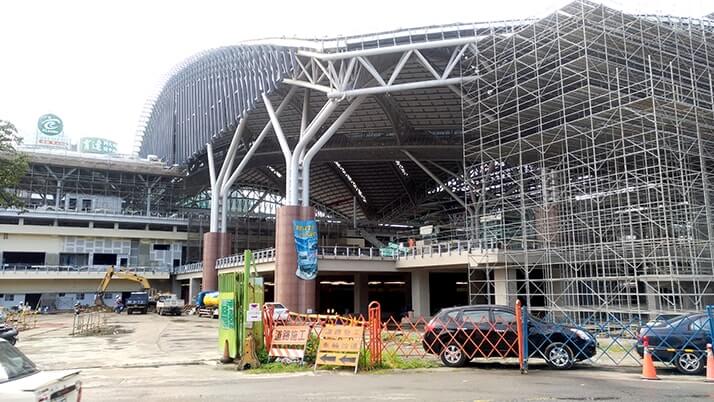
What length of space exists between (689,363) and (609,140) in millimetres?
19638

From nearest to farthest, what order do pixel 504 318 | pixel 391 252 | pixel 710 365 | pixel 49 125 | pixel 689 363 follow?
pixel 710 365
pixel 689 363
pixel 504 318
pixel 391 252
pixel 49 125

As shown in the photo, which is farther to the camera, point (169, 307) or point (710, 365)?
point (169, 307)

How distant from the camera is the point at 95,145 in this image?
8000 centimetres

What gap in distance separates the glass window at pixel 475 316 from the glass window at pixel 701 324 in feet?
15.5

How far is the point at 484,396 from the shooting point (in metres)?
10.4

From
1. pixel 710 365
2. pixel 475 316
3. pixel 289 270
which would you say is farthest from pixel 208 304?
pixel 710 365

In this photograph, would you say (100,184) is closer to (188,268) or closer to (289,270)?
(188,268)

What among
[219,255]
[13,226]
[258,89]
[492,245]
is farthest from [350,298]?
[13,226]

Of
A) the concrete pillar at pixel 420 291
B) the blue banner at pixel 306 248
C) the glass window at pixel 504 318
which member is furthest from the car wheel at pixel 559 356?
the blue banner at pixel 306 248

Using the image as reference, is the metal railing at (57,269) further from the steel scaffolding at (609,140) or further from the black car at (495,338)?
the black car at (495,338)

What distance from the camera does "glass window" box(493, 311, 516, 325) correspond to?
579 inches

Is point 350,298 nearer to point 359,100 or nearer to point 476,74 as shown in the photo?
point 359,100

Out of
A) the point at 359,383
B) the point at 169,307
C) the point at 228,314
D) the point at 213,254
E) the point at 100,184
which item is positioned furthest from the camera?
the point at 100,184

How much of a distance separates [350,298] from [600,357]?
40.5 m
